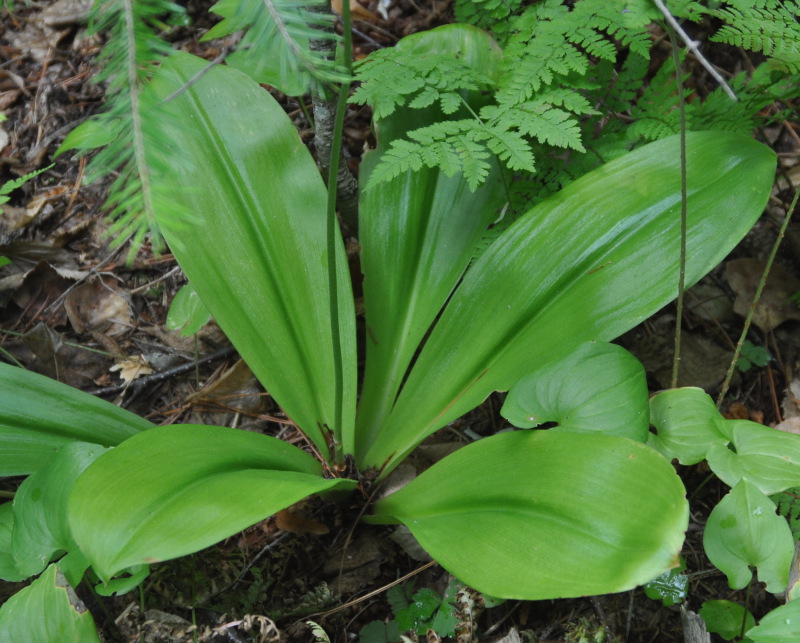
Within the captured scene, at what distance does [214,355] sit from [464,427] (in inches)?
31.4

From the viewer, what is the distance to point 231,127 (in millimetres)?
1470

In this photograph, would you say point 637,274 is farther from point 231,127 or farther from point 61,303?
point 61,303

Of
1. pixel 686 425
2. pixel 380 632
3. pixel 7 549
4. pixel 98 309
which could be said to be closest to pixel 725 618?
pixel 686 425

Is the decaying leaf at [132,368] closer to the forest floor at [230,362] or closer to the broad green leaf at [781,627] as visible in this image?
the forest floor at [230,362]

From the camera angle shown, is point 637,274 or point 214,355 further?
point 214,355

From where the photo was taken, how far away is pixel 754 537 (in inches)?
42.3

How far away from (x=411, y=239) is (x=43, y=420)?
0.96 m

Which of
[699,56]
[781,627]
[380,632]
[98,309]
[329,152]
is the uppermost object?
[699,56]

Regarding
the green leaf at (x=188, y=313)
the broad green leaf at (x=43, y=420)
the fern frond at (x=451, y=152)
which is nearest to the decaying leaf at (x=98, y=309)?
the green leaf at (x=188, y=313)

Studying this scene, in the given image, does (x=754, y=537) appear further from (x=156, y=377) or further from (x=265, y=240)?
(x=156, y=377)

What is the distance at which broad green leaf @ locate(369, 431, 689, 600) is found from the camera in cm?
87

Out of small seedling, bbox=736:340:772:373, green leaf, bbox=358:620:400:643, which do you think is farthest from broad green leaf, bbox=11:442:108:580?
small seedling, bbox=736:340:772:373

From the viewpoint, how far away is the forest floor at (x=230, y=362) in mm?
1373

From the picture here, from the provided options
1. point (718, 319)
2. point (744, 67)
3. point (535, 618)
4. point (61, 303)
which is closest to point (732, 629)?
point (535, 618)
